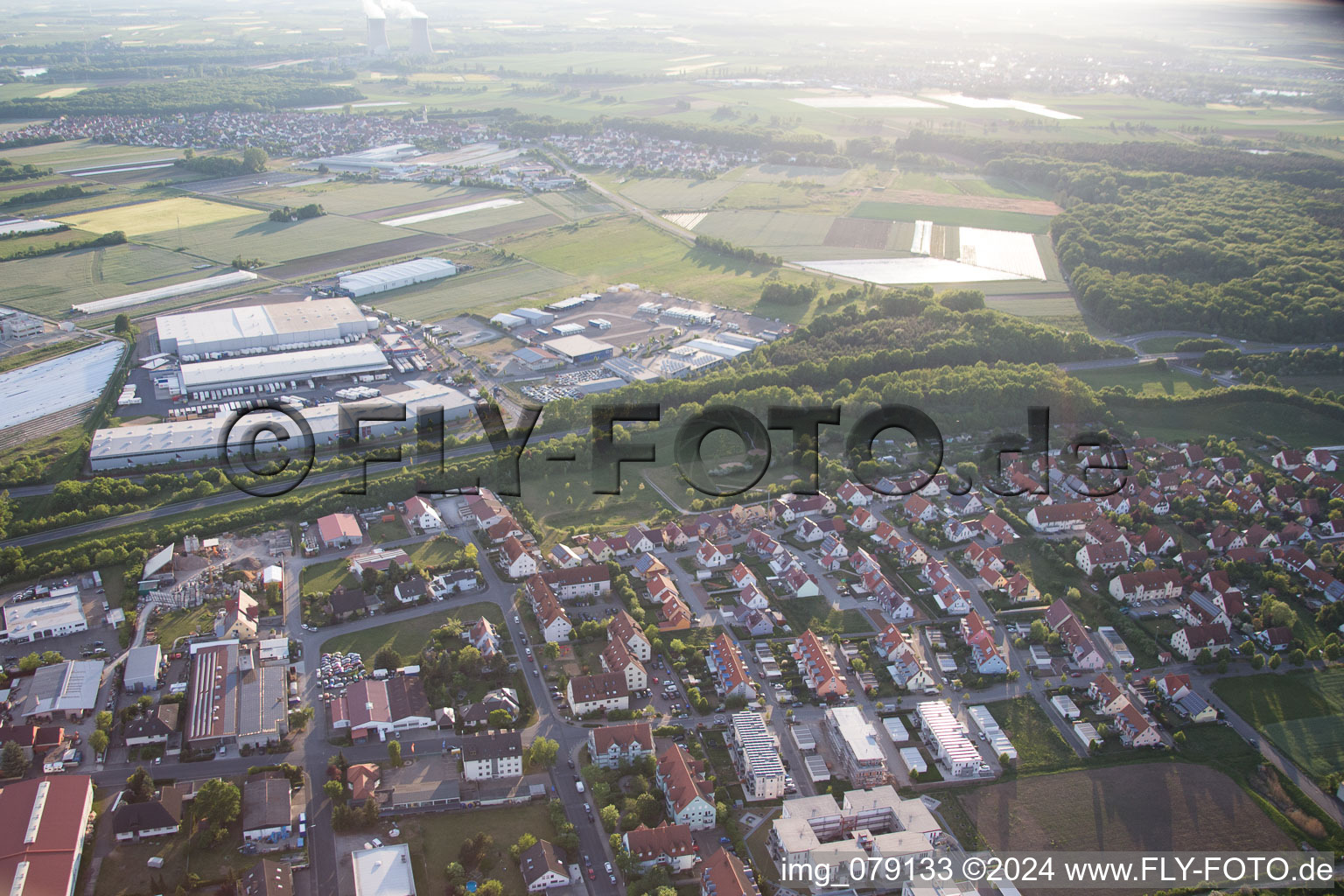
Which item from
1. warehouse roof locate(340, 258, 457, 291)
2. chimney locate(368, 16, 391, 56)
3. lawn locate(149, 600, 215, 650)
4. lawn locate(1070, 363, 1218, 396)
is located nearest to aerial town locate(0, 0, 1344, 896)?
lawn locate(149, 600, 215, 650)

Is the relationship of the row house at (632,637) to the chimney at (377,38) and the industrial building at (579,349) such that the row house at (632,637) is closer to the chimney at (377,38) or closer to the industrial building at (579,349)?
the industrial building at (579,349)

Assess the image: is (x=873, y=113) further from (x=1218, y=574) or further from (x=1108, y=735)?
(x=1108, y=735)

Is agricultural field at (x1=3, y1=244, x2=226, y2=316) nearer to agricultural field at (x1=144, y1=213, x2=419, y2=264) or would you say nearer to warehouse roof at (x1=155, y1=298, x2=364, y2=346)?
agricultural field at (x1=144, y1=213, x2=419, y2=264)

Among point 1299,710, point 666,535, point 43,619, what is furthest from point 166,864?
point 1299,710

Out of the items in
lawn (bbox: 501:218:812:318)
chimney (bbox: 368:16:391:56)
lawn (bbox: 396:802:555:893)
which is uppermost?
chimney (bbox: 368:16:391:56)

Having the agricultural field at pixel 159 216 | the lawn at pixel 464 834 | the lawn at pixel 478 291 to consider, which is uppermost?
the agricultural field at pixel 159 216

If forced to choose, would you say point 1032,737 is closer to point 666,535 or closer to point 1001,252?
point 666,535

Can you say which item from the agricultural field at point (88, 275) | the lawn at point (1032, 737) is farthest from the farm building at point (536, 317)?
the lawn at point (1032, 737)
